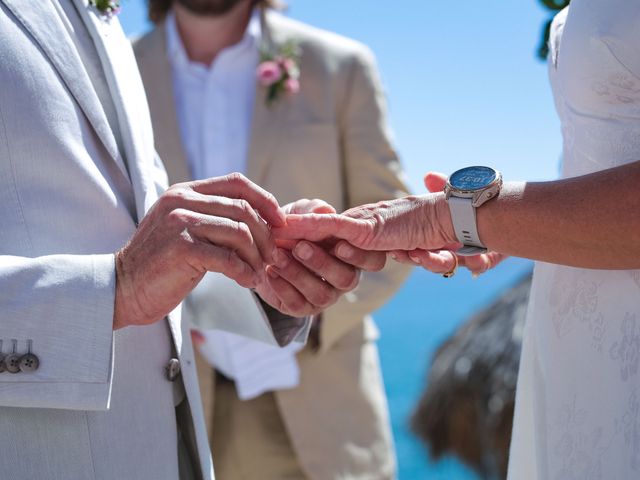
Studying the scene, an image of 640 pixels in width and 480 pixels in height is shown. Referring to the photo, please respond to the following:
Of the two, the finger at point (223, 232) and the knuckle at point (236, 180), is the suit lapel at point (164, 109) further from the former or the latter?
the finger at point (223, 232)

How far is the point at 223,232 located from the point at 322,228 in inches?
18.7

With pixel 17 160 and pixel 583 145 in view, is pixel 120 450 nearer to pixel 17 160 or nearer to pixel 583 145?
pixel 17 160

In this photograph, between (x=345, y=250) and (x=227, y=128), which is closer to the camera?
(x=345, y=250)

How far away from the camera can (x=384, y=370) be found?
110 feet

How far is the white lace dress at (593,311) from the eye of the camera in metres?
1.99

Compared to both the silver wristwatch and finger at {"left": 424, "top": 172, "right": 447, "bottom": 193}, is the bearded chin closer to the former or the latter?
finger at {"left": 424, "top": 172, "right": 447, "bottom": 193}

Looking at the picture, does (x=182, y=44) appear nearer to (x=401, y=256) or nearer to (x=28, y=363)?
(x=401, y=256)

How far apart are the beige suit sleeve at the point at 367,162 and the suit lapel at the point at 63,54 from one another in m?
2.17

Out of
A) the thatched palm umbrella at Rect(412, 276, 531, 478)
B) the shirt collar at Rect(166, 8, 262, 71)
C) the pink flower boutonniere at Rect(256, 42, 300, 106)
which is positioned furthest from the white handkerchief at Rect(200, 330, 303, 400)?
the thatched palm umbrella at Rect(412, 276, 531, 478)

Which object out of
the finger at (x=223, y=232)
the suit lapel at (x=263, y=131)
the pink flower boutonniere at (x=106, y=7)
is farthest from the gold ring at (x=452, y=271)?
the suit lapel at (x=263, y=131)

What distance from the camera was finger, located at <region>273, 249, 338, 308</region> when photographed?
2.42 meters

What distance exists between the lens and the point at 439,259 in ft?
8.00

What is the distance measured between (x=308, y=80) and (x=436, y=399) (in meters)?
5.90

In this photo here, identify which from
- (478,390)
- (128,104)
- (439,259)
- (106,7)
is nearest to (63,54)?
(128,104)
